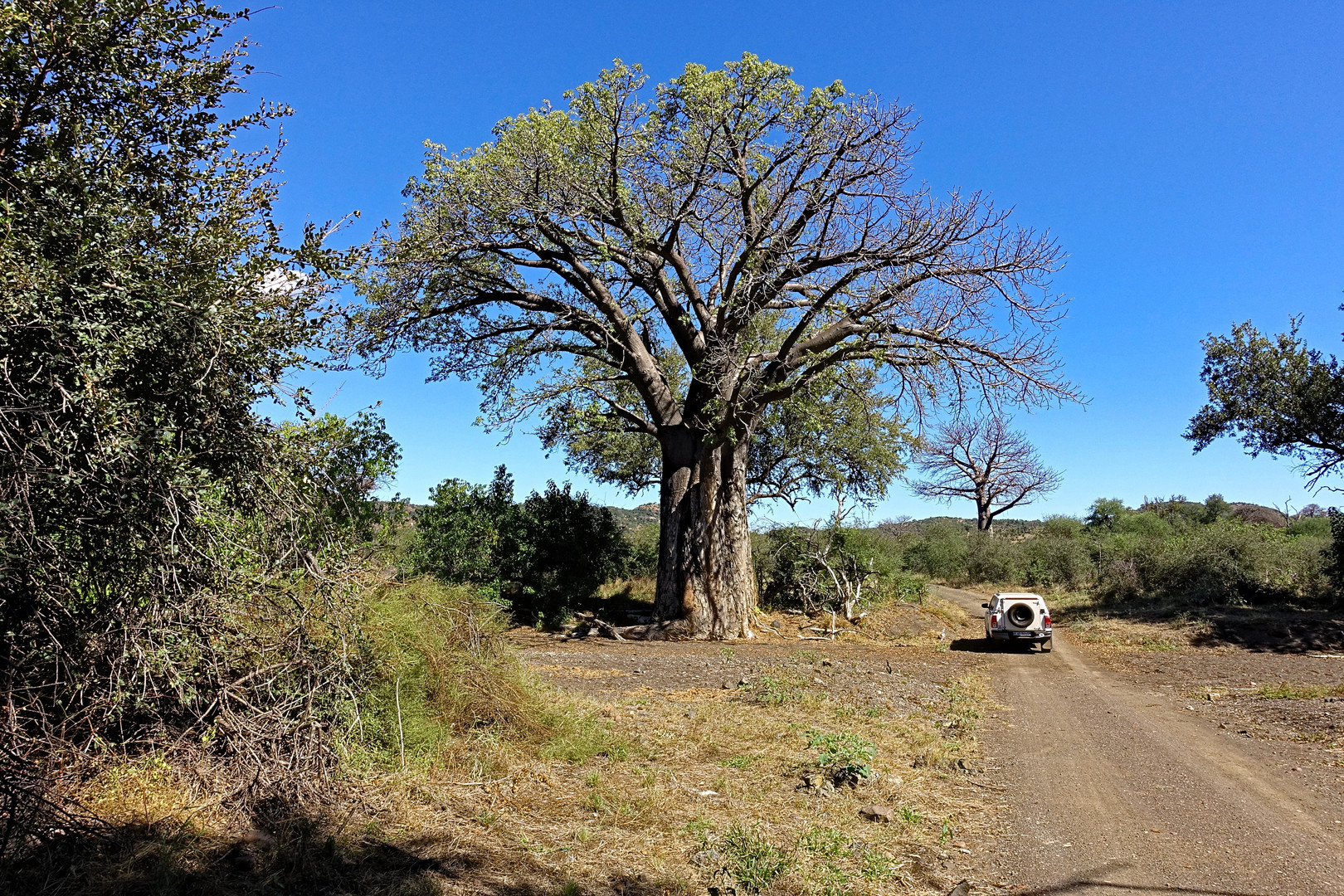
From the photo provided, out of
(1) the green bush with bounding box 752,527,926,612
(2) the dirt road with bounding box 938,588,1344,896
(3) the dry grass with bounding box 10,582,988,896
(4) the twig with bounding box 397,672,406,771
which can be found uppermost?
(1) the green bush with bounding box 752,527,926,612

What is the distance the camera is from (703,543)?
15.3 metres

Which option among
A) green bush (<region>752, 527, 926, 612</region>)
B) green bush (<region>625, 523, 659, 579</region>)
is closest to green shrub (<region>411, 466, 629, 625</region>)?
green bush (<region>625, 523, 659, 579</region>)

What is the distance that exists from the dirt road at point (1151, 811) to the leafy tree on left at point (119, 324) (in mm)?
4690

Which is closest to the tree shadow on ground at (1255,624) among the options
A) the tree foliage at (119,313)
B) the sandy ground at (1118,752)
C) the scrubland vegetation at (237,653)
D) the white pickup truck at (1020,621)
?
the sandy ground at (1118,752)

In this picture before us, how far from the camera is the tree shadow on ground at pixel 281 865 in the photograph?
3.16 meters

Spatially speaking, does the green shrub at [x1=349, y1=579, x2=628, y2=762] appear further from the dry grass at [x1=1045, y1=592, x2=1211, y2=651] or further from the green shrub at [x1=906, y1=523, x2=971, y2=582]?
the green shrub at [x1=906, y1=523, x2=971, y2=582]

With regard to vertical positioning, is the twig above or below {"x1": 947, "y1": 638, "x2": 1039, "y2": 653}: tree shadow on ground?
above

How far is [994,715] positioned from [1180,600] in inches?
489

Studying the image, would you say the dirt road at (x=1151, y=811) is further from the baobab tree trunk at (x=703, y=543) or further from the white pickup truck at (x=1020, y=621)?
the baobab tree trunk at (x=703, y=543)

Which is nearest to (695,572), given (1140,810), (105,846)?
(1140,810)

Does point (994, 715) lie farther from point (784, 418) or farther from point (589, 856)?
point (784, 418)

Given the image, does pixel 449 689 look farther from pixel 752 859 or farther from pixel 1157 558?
pixel 1157 558

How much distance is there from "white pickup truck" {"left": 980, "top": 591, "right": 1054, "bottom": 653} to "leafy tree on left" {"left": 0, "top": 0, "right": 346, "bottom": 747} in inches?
526

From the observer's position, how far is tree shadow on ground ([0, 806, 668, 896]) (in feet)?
10.4
